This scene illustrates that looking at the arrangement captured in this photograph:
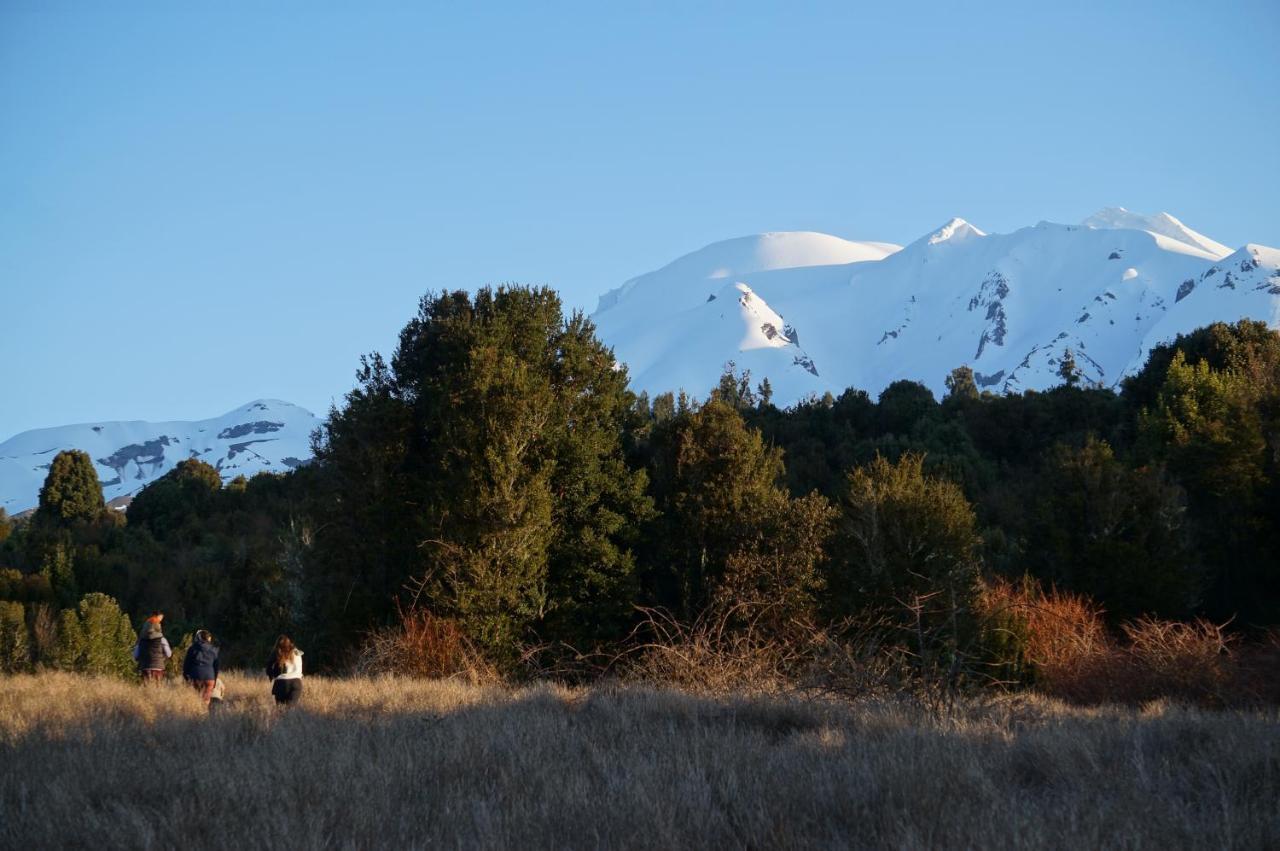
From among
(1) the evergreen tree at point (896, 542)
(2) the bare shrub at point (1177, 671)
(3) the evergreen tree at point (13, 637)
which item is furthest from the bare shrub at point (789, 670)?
(3) the evergreen tree at point (13, 637)

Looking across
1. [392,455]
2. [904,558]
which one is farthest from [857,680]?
[392,455]

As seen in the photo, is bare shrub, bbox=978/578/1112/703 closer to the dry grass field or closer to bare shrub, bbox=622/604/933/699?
bare shrub, bbox=622/604/933/699

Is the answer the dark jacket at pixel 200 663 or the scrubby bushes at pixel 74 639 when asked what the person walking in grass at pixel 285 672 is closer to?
the dark jacket at pixel 200 663

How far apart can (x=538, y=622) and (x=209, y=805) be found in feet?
58.4

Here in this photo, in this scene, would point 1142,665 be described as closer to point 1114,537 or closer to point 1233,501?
point 1114,537

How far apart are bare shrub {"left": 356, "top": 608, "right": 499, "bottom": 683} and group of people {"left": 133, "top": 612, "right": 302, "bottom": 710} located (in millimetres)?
3477

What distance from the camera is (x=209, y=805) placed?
6863 mm

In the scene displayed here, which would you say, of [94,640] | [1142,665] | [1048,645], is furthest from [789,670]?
[94,640]

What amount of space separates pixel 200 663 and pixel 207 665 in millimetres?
102

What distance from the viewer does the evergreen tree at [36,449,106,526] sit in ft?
218

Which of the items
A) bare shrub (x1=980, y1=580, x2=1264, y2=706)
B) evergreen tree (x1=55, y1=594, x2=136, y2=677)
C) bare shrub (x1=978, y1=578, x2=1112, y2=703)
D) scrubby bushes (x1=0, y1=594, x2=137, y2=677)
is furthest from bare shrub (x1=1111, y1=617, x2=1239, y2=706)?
evergreen tree (x1=55, y1=594, x2=136, y2=677)

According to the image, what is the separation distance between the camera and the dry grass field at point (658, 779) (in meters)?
5.94

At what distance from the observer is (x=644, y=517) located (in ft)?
86.8

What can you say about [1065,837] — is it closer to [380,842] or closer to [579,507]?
[380,842]
